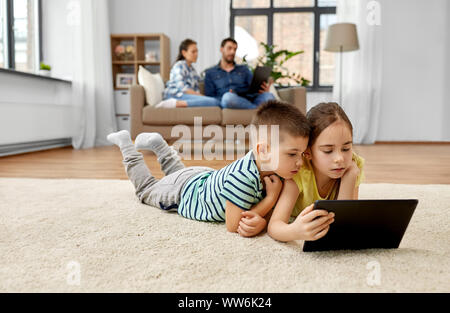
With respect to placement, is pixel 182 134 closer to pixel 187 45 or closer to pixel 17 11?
pixel 187 45

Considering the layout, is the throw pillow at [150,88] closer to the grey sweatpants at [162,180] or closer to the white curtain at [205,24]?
the white curtain at [205,24]

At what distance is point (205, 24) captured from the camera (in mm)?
4938

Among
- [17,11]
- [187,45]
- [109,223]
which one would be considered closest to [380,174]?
[109,223]

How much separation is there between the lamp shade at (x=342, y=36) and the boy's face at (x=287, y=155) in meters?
3.71

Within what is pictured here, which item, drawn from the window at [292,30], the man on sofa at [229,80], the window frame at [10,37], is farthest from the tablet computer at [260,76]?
the window frame at [10,37]

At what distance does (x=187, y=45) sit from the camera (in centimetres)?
354

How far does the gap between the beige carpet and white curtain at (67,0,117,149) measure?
9.94 feet

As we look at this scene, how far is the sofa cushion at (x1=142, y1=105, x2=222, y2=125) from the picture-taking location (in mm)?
3350

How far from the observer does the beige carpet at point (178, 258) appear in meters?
0.71

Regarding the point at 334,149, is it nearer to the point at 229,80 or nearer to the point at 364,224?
the point at 364,224

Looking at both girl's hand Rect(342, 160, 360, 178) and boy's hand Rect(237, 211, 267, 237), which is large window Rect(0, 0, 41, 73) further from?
girl's hand Rect(342, 160, 360, 178)

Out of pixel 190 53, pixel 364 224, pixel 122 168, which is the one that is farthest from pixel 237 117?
pixel 364 224
